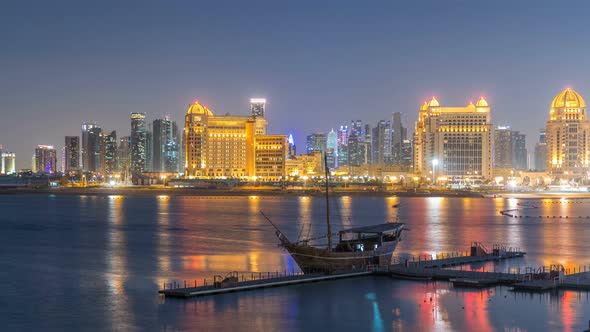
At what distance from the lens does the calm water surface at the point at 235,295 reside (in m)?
42.0

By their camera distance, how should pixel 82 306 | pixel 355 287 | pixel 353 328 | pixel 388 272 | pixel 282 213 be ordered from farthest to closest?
pixel 282 213 → pixel 388 272 → pixel 355 287 → pixel 82 306 → pixel 353 328

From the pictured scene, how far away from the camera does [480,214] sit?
140 m

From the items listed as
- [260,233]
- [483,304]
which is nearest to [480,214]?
[260,233]

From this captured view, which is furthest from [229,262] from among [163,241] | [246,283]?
[163,241]

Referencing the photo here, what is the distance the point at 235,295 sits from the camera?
47375 mm

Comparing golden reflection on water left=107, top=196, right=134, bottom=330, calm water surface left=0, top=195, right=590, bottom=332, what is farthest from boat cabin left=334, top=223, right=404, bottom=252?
golden reflection on water left=107, top=196, right=134, bottom=330

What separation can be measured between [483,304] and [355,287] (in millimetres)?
8685

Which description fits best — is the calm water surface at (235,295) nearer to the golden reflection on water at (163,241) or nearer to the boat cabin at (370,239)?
the golden reflection on water at (163,241)

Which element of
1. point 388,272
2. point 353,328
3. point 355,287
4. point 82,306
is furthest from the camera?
point 388,272

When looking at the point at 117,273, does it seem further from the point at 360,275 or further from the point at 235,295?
the point at 360,275

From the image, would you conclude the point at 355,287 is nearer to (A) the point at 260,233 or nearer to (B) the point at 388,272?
(B) the point at 388,272

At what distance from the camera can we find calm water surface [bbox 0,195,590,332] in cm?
4197

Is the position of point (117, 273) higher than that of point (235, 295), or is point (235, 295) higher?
point (235, 295)

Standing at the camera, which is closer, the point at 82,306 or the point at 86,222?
the point at 82,306
